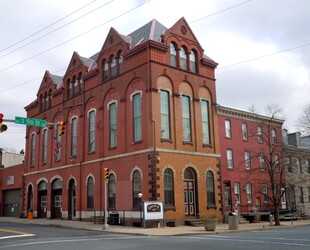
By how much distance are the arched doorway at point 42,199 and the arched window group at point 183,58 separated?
20.3 meters

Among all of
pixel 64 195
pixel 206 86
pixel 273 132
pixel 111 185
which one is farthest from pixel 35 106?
pixel 273 132

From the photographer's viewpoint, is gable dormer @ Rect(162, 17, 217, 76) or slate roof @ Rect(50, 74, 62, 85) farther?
slate roof @ Rect(50, 74, 62, 85)

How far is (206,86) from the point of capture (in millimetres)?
33562

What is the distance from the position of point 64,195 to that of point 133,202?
11200mm

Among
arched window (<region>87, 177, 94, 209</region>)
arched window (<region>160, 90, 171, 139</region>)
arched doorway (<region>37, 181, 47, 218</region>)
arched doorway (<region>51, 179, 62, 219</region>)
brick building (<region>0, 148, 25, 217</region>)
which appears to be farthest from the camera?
brick building (<region>0, 148, 25, 217</region>)

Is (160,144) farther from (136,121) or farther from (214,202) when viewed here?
(214,202)

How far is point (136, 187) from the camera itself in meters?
28.8

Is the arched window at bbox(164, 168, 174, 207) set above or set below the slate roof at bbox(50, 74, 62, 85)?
below

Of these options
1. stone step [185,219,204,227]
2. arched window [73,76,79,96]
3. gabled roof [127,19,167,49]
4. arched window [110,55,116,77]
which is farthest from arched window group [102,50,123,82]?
stone step [185,219,204,227]

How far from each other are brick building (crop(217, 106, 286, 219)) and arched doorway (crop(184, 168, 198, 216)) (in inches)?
314

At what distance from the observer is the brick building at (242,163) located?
38.5 m

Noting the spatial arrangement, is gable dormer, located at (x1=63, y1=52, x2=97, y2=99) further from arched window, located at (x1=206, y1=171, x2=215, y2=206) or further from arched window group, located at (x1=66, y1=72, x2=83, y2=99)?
arched window, located at (x1=206, y1=171, x2=215, y2=206)

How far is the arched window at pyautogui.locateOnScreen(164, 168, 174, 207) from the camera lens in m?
28.1

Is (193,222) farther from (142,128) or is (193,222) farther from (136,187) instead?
(142,128)
